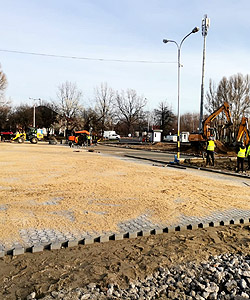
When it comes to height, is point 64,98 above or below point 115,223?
above

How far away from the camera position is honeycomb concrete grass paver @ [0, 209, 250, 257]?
4922mm

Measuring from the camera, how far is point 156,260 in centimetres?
454

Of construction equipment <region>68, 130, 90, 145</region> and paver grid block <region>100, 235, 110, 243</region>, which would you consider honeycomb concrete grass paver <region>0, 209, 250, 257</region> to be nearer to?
paver grid block <region>100, 235, 110, 243</region>

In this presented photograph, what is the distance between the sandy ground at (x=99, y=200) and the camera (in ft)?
20.7

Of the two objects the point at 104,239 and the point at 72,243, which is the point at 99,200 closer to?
the point at 104,239

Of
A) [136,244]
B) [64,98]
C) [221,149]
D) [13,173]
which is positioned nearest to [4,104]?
[64,98]

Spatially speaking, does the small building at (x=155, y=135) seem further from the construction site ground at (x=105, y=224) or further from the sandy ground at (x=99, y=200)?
the construction site ground at (x=105, y=224)

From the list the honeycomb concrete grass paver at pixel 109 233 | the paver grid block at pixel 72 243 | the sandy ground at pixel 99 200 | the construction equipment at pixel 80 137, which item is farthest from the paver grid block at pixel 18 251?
the construction equipment at pixel 80 137

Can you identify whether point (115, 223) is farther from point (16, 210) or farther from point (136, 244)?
point (16, 210)

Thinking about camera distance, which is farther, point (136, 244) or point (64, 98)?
point (64, 98)

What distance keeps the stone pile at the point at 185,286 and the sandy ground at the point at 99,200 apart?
2.10 meters

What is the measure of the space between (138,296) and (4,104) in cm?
5638

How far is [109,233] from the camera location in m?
5.64

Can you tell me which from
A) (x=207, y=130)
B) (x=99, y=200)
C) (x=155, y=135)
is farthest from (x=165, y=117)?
(x=99, y=200)
